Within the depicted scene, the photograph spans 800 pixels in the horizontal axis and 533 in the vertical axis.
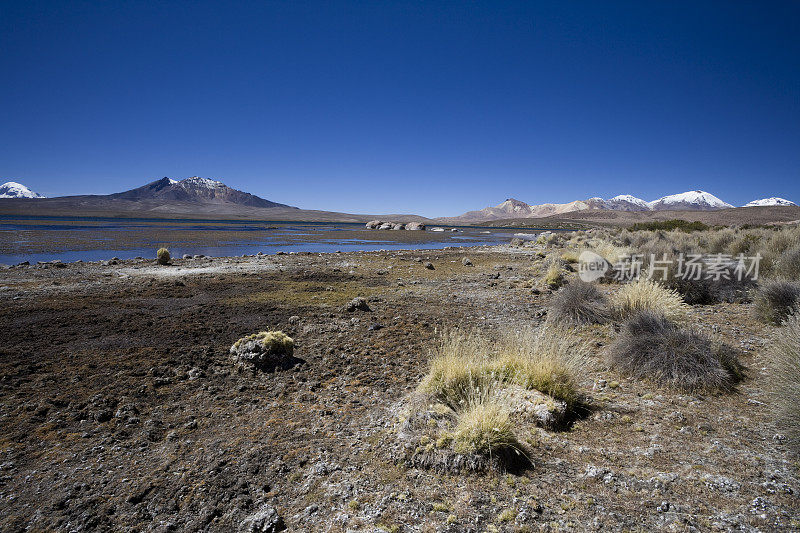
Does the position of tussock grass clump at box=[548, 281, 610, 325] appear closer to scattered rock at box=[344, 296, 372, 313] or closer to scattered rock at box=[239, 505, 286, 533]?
scattered rock at box=[344, 296, 372, 313]

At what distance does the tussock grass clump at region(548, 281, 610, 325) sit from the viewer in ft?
24.5

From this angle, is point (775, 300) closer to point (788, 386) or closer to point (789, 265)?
point (789, 265)

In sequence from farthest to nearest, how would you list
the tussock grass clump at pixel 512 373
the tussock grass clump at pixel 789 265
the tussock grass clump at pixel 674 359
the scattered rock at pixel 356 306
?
1. the scattered rock at pixel 356 306
2. the tussock grass clump at pixel 789 265
3. the tussock grass clump at pixel 674 359
4. the tussock grass clump at pixel 512 373

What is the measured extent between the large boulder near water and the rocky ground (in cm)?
24

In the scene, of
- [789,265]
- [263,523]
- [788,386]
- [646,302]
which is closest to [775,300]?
[646,302]

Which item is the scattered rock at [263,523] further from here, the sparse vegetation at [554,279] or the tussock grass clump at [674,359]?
the sparse vegetation at [554,279]

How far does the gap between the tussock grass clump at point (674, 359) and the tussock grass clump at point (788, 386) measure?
1.98 ft

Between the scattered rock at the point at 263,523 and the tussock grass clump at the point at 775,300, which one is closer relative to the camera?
the scattered rock at the point at 263,523

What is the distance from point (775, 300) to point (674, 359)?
413cm

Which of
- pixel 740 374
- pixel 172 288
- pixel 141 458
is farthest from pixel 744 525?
pixel 172 288

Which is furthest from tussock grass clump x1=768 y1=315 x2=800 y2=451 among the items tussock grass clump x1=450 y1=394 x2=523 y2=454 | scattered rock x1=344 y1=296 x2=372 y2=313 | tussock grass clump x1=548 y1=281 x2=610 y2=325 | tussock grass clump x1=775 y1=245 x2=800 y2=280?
scattered rock x1=344 y1=296 x2=372 y2=313

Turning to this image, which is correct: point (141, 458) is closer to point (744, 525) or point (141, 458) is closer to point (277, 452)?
point (277, 452)

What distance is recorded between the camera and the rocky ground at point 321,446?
2717 mm

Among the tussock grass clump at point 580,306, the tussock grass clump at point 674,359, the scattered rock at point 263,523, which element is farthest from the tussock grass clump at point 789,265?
the scattered rock at point 263,523
